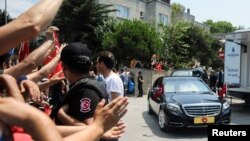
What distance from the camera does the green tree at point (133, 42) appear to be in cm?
3152

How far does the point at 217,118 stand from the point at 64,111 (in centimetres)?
787

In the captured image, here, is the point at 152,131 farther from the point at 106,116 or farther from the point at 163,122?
the point at 106,116

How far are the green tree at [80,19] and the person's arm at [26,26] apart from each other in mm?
36523

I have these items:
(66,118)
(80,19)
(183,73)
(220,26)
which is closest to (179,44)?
(80,19)

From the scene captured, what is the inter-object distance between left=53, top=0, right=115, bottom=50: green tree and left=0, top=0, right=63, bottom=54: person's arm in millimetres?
36523

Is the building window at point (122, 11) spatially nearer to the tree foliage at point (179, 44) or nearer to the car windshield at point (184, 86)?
the tree foliage at point (179, 44)

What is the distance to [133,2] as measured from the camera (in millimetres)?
45844

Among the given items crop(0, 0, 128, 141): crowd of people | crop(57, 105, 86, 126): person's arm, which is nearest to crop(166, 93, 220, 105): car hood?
crop(0, 0, 128, 141): crowd of people

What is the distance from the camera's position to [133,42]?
103ft

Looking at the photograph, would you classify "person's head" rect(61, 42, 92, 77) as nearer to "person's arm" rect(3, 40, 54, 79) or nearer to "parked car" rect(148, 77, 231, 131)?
"person's arm" rect(3, 40, 54, 79)

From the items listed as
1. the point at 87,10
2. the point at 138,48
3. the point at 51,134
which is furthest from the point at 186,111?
the point at 87,10

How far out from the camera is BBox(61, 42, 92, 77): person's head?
3.40 metres

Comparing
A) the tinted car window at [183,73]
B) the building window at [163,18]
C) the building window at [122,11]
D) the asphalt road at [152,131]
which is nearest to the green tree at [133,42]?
the tinted car window at [183,73]

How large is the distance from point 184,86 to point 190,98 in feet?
3.95
